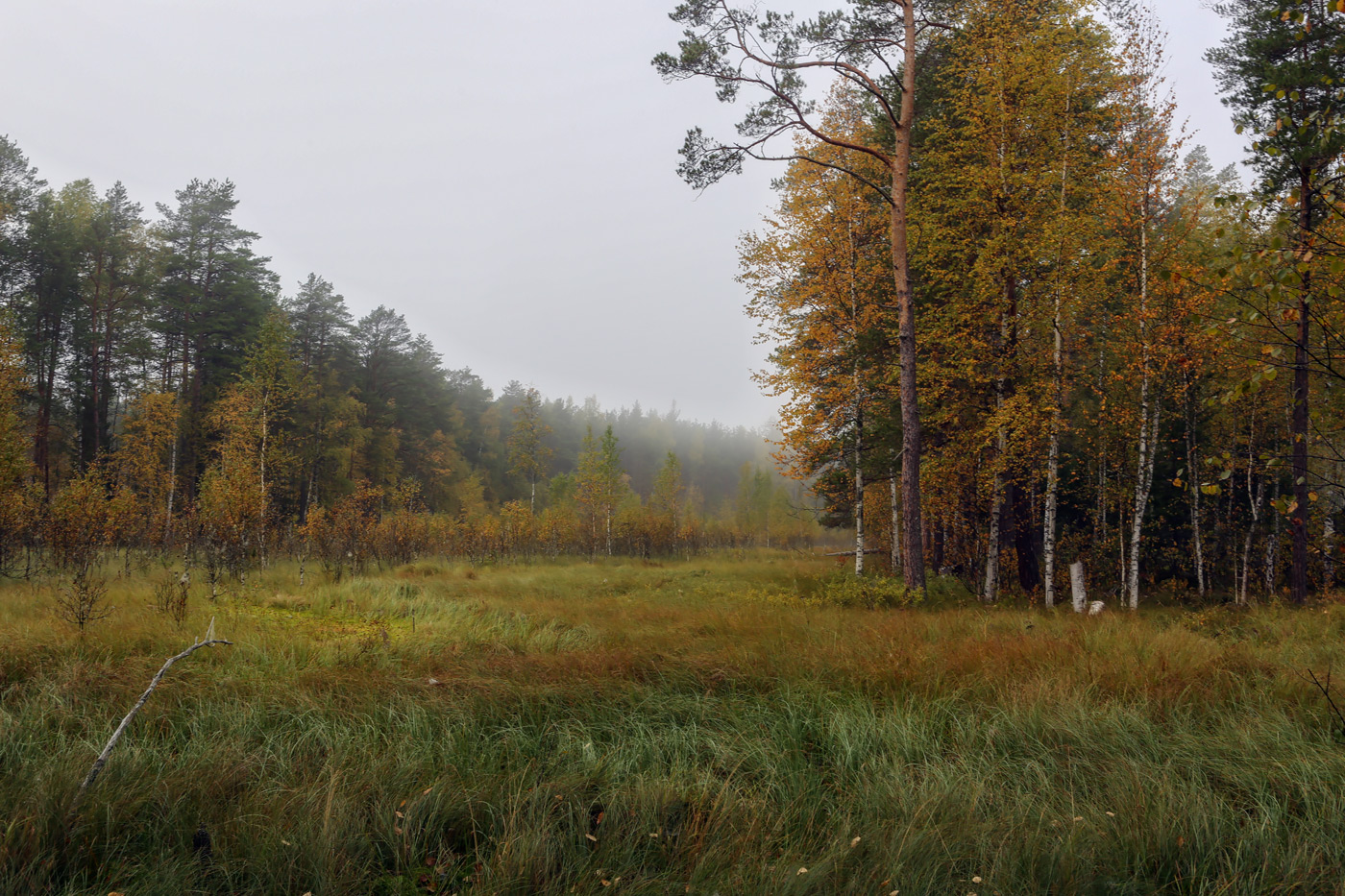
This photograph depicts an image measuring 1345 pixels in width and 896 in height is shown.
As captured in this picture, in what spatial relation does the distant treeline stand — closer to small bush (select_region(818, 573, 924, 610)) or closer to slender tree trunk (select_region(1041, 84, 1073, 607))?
small bush (select_region(818, 573, 924, 610))

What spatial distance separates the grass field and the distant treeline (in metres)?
11.4

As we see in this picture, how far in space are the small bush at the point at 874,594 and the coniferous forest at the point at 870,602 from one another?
0.53ft

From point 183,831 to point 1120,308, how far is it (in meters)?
16.1

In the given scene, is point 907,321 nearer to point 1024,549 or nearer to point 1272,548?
point 1024,549

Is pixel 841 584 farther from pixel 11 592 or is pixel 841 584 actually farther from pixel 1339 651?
pixel 11 592

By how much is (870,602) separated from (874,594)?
0.16 m

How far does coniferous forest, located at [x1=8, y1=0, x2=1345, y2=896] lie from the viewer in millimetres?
2615

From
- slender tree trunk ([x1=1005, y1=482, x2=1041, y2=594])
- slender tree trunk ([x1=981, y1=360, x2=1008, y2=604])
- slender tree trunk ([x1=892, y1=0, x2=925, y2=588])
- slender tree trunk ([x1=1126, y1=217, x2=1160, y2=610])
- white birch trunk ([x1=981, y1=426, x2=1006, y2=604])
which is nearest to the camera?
slender tree trunk ([x1=892, y1=0, x2=925, y2=588])

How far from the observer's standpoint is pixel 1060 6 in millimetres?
11695

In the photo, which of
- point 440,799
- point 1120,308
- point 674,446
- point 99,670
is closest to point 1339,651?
point 440,799

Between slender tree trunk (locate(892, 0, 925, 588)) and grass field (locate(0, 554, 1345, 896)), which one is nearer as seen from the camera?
grass field (locate(0, 554, 1345, 896))

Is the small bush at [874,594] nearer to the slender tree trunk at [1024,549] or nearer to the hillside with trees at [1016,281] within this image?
the hillside with trees at [1016,281]

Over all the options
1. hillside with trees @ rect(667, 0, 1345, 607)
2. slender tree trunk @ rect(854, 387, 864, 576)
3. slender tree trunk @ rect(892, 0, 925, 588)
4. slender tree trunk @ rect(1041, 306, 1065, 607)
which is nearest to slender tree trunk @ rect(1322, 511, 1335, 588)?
hillside with trees @ rect(667, 0, 1345, 607)

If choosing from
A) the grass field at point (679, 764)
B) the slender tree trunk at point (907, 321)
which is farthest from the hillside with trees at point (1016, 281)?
the grass field at point (679, 764)
